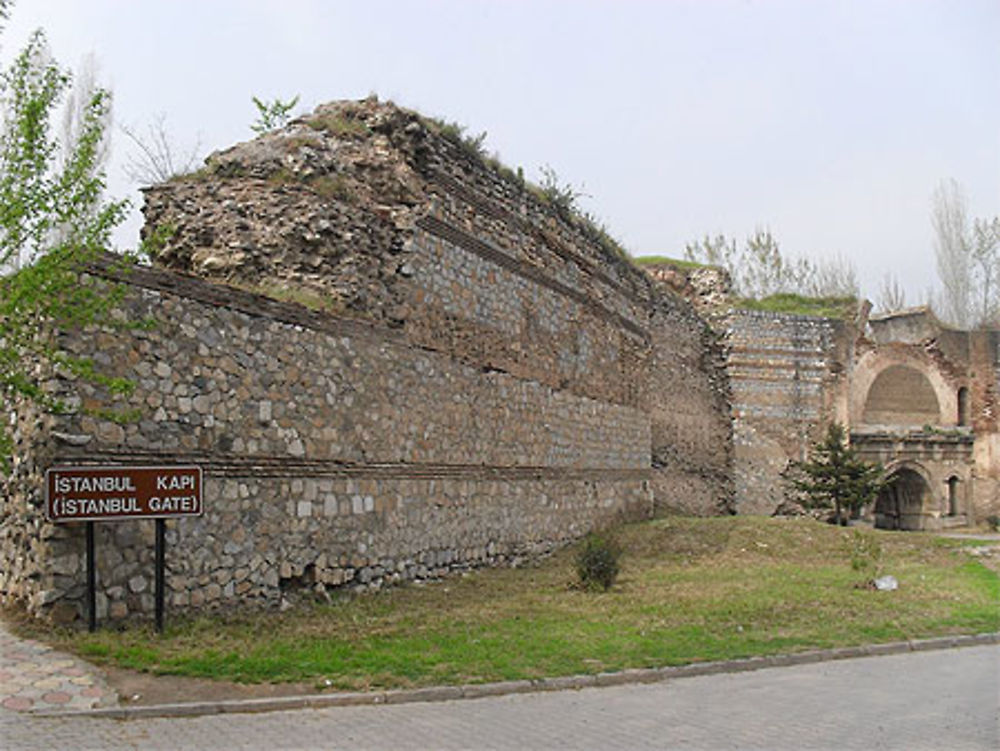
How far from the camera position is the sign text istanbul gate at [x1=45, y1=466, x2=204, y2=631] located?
22.7 feet

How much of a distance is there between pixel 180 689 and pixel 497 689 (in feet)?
7.25

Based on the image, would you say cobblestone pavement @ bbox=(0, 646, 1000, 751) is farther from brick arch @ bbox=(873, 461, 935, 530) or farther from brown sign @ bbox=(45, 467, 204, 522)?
brick arch @ bbox=(873, 461, 935, 530)

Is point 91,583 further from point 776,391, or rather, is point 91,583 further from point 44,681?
point 776,391

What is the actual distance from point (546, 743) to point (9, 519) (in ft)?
16.1

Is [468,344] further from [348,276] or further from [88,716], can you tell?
[88,716]

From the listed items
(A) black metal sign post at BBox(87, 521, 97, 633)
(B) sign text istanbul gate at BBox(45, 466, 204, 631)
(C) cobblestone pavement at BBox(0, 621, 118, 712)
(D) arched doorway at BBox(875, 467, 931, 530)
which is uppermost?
(B) sign text istanbul gate at BBox(45, 466, 204, 631)

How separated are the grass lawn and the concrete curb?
0.15m

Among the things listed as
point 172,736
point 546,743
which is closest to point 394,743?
point 546,743

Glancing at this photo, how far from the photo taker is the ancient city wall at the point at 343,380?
7801 millimetres

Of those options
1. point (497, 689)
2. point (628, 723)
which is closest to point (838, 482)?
point (497, 689)

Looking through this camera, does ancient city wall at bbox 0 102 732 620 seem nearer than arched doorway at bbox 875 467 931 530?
Yes

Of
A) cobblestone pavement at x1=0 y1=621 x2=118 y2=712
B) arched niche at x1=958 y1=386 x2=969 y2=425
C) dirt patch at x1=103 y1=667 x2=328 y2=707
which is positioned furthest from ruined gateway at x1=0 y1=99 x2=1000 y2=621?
A: arched niche at x1=958 y1=386 x2=969 y2=425

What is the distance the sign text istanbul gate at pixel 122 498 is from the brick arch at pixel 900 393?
24925mm

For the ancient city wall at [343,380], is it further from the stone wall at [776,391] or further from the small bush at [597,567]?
the stone wall at [776,391]
